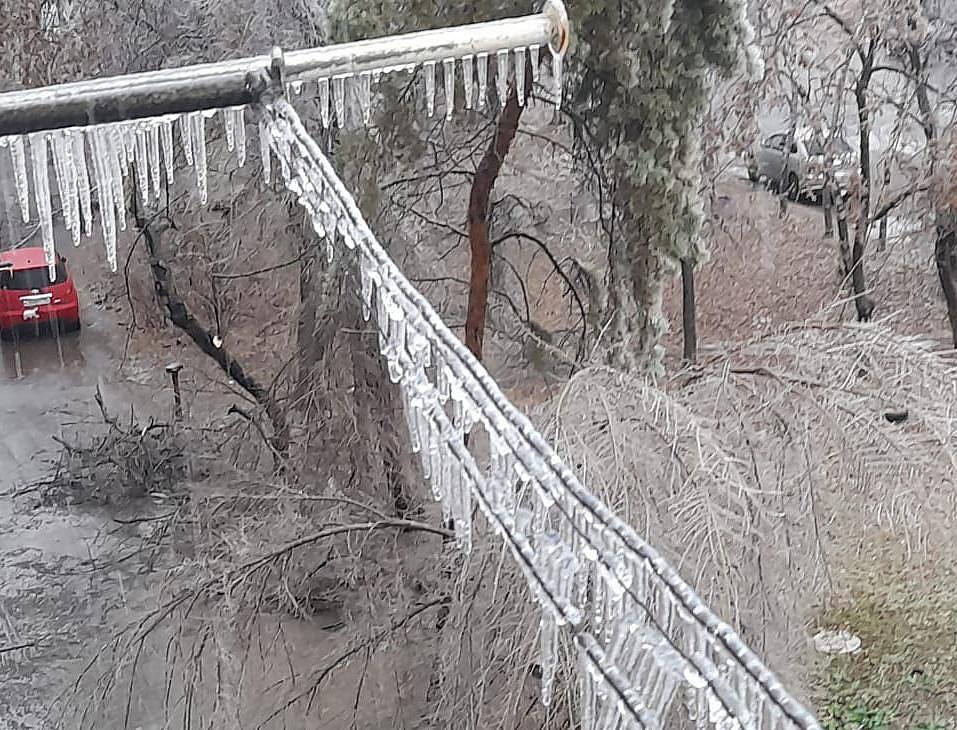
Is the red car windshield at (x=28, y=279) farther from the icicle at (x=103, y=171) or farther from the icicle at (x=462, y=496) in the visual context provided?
the icicle at (x=462, y=496)

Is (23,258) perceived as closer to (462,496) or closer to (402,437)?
(402,437)

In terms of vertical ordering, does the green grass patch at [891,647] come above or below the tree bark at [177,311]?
below

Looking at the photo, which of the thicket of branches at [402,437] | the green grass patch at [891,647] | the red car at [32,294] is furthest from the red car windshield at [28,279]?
the green grass patch at [891,647]

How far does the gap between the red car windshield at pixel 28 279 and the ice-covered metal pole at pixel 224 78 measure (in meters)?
10.3

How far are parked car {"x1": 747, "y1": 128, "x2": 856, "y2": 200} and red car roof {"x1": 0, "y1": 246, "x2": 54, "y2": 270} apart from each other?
7745 mm

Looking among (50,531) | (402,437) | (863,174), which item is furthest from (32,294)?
(863,174)

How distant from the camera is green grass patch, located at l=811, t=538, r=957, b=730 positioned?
17.1 feet

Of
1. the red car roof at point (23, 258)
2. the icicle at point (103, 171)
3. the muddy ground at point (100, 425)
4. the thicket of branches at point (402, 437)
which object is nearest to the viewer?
the icicle at point (103, 171)

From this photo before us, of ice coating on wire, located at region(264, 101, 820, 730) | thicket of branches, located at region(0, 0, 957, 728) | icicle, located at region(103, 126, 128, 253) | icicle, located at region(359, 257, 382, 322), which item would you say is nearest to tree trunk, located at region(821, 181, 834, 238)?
thicket of branches, located at region(0, 0, 957, 728)

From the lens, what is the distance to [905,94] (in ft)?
34.9

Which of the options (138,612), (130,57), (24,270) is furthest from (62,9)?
(24,270)

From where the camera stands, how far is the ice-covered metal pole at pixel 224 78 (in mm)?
2125

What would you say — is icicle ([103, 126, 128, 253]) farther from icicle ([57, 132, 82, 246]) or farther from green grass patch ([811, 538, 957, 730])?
green grass patch ([811, 538, 957, 730])

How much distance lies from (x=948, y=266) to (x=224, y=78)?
369 inches
